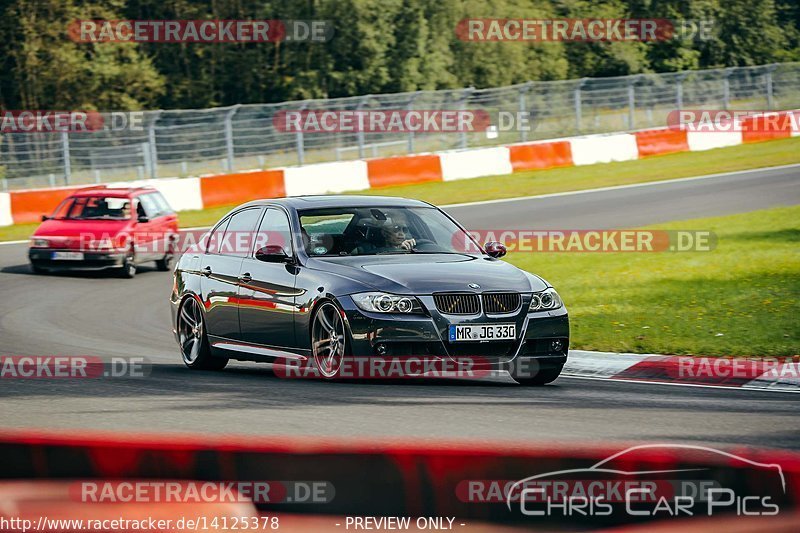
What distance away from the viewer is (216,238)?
1203 centimetres

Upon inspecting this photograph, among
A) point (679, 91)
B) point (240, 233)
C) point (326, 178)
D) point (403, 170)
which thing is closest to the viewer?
point (240, 233)

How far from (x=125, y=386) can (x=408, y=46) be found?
44.4 meters

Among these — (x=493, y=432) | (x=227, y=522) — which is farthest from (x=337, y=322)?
(x=227, y=522)

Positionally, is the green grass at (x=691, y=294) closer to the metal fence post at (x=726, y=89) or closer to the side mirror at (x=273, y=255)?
the side mirror at (x=273, y=255)

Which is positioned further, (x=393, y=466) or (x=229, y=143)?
(x=229, y=143)

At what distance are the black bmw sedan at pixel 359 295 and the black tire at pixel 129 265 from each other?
27.0 feet

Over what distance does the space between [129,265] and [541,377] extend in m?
11.4

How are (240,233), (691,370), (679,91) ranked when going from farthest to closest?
(679,91) < (240,233) < (691,370)

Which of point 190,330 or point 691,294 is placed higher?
point 190,330

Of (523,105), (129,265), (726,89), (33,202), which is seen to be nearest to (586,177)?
(523,105)

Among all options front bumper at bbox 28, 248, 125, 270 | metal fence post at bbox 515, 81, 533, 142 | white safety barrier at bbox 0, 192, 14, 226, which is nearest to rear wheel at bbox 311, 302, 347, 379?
front bumper at bbox 28, 248, 125, 270

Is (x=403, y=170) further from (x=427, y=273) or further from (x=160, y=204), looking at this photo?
(x=427, y=273)

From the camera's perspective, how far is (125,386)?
1021 centimetres

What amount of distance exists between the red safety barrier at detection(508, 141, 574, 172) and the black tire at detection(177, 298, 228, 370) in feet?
70.8
